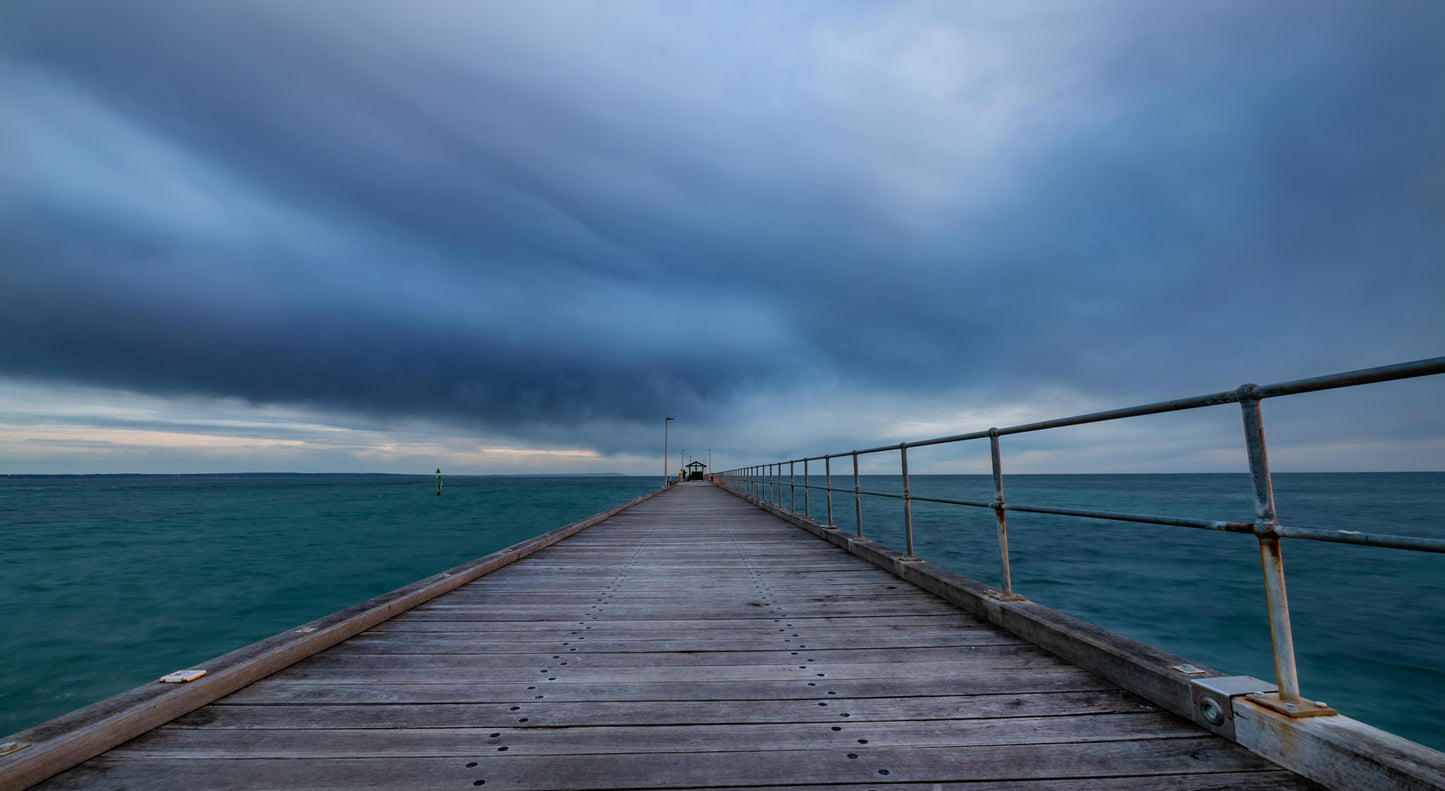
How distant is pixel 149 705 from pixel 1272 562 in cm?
328

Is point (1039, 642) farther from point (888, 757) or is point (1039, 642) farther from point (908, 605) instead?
point (888, 757)

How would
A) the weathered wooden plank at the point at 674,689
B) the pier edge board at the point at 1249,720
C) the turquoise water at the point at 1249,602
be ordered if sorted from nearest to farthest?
1. the pier edge board at the point at 1249,720
2. the weathered wooden plank at the point at 674,689
3. the turquoise water at the point at 1249,602

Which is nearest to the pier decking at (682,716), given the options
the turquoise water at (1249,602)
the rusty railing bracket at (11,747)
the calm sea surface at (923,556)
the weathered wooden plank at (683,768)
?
the weathered wooden plank at (683,768)

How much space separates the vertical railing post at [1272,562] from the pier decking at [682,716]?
0.19m

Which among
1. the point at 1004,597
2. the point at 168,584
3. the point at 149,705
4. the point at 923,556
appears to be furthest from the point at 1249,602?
the point at 168,584

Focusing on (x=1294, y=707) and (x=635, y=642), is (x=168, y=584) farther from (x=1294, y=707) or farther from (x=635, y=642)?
(x=1294, y=707)

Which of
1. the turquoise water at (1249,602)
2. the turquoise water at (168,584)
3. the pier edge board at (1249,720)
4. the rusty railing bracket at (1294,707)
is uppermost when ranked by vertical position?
the rusty railing bracket at (1294,707)

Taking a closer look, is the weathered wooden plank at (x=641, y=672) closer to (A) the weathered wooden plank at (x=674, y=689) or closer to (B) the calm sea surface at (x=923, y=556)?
(A) the weathered wooden plank at (x=674, y=689)

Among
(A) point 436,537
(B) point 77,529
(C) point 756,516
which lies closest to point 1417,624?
(C) point 756,516

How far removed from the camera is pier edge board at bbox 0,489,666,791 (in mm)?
1477

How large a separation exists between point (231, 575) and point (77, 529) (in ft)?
61.1

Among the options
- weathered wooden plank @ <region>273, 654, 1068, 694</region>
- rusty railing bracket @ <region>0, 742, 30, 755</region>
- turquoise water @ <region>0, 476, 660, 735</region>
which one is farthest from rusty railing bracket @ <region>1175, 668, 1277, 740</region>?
turquoise water @ <region>0, 476, 660, 735</region>

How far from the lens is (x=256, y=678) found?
2.15 meters

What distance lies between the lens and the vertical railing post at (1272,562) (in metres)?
1.50
